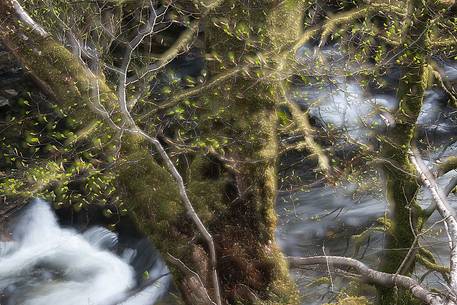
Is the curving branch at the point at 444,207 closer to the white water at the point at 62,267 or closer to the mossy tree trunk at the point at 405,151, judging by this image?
the mossy tree trunk at the point at 405,151

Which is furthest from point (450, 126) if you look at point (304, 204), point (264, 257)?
point (264, 257)

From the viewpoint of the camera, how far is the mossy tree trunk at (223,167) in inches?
141

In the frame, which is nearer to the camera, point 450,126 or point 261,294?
point 261,294

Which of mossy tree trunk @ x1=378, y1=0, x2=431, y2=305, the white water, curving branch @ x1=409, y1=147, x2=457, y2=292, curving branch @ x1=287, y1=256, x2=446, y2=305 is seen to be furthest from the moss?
the white water

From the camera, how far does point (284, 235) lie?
975cm

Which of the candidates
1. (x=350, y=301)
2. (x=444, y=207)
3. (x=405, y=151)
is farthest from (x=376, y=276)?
(x=405, y=151)

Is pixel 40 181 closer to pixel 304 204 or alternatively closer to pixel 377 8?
pixel 377 8

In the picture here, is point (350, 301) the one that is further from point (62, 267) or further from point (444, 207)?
point (62, 267)

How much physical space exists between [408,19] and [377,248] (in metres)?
4.55


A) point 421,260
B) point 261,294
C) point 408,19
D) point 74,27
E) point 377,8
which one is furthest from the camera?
point 421,260

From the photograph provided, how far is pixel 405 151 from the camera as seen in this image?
18.5ft

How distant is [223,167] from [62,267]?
759cm

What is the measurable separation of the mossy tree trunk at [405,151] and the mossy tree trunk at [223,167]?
176 cm

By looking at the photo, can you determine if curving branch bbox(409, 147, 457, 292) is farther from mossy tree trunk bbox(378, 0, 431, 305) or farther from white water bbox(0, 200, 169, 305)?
white water bbox(0, 200, 169, 305)
